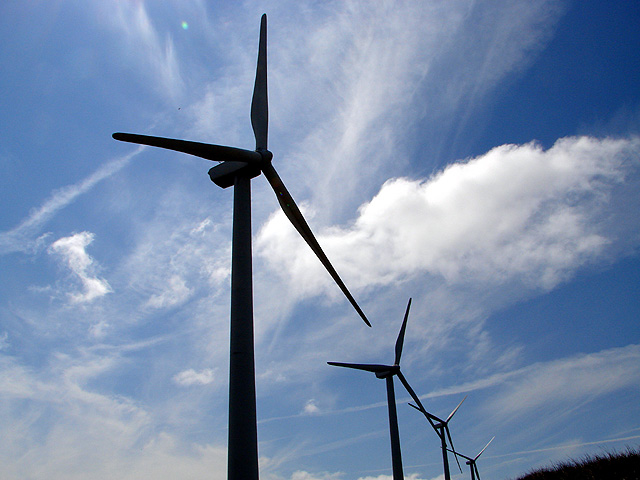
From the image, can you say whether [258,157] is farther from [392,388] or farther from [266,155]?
[392,388]

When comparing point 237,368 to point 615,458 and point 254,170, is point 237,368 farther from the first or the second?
point 615,458

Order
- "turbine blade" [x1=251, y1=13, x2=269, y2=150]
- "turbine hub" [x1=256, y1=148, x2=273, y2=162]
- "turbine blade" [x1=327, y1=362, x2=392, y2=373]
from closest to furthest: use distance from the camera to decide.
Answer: "turbine hub" [x1=256, y1=148, x2=273, y2=162] < "turbine blade" [x1=251, y1=13, x2=269, y2=150] < "turbine blade" [x1=327, y1=362, x2=392, y2=373]

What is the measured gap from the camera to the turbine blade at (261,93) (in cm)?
2573

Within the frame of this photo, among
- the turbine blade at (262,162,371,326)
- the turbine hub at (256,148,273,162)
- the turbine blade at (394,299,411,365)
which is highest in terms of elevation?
the turbine blade at (394,299,411,365)

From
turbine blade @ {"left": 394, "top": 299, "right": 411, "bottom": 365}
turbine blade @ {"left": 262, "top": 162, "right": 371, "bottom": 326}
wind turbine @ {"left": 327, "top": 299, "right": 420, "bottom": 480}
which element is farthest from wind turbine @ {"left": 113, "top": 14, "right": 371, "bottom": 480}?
turbine blade @ {"left": 394, "top": 299, "right": 411, "bottom": 365}

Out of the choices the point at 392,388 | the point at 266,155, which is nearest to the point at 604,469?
the point at 392,388

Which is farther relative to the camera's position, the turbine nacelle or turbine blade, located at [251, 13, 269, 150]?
turbine blade, located at [251, 13, 269, 150]

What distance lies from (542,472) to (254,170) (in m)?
64.8

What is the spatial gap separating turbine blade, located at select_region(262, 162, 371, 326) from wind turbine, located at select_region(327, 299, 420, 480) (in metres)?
22.5

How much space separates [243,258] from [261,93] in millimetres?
A: 14610

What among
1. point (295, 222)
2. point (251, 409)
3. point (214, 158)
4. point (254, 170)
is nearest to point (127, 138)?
point (214, 158)

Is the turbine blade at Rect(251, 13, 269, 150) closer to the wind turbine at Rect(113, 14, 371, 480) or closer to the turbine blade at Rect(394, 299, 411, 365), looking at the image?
the wind turbine at Rect(113, 14, 371, 480)

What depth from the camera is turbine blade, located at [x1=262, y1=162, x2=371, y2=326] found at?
896 inches

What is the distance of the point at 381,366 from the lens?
52469 millimetres
